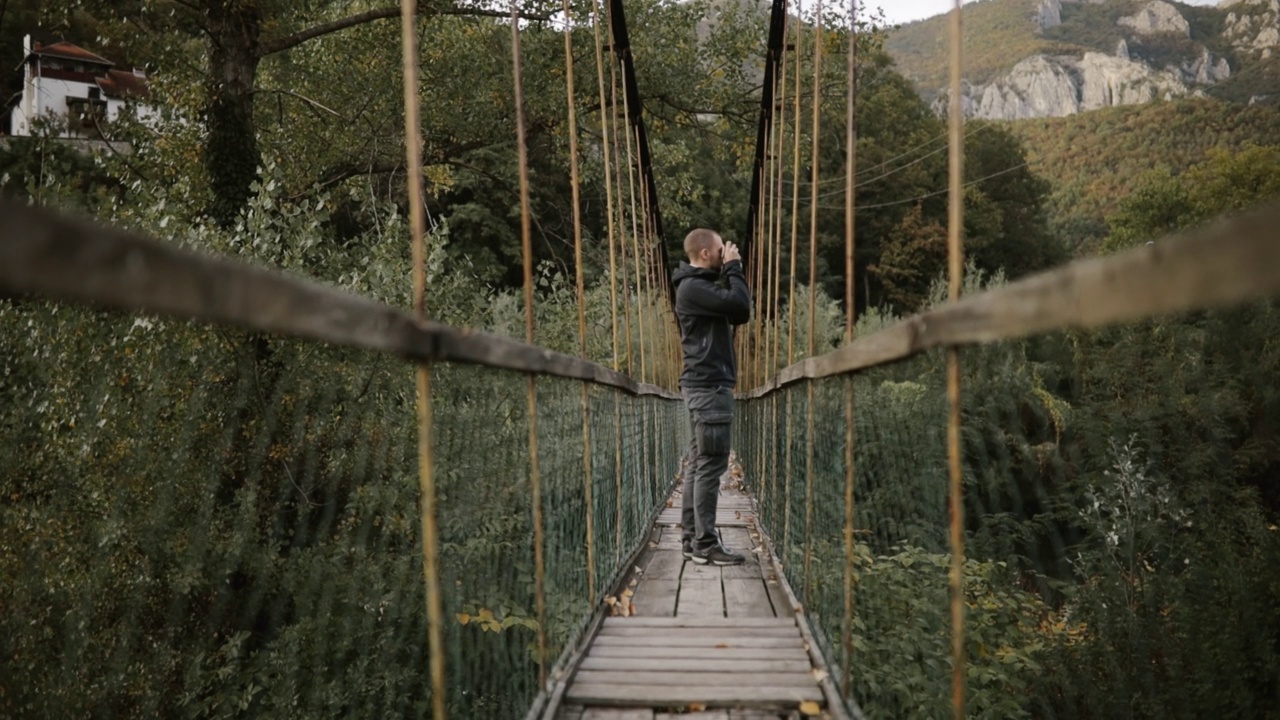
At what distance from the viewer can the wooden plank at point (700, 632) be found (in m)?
2.36

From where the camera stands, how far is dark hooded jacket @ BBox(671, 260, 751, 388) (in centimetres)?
305

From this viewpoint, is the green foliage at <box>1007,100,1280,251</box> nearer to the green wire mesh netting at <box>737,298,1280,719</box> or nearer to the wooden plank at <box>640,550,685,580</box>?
the green wire mesh netting at <box>737,298,1280,719</box>

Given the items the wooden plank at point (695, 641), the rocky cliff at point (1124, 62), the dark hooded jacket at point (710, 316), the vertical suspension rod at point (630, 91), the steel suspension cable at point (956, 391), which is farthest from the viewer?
the rocky cliff at point (1124, 62)

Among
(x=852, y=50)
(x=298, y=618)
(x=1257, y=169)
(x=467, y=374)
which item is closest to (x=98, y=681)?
(x=298, y=618)

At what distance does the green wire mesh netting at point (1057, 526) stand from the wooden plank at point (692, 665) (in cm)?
11

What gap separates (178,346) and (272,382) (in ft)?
1.33

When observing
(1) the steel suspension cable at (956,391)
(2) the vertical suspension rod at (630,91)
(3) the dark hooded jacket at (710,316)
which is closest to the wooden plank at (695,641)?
(3) the dark hooded jacket at (710,316)

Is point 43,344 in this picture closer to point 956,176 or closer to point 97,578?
point 97,578

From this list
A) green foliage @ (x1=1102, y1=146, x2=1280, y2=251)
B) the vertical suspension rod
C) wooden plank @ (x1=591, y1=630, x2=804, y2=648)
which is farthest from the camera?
green foliage @ (x1=1102, y1=146, x2=1280, y2=251)

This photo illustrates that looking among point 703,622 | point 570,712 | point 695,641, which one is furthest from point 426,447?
point 703,622

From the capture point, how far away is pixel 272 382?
12.8 ft

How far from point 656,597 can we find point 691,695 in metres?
0.96

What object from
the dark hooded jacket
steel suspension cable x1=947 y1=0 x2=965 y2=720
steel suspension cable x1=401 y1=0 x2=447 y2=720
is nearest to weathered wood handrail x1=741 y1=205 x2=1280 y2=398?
steel suspension cable x1=947 y1=0 x2=965 y2=720

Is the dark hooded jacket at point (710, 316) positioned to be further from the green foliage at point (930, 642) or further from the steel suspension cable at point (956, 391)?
the steel suspension cable at point (956, 391)
